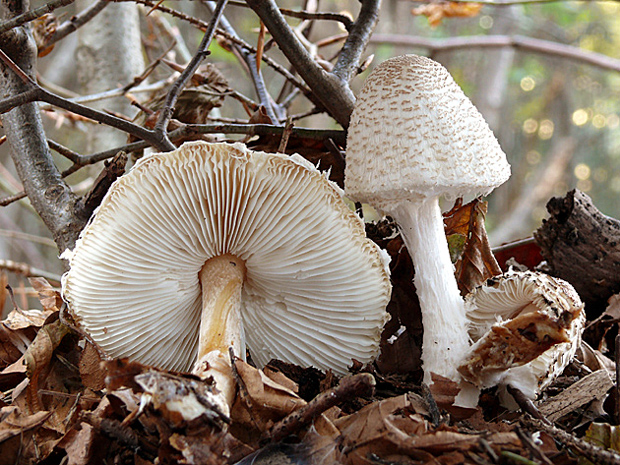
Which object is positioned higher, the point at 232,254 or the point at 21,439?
the point at 232,254

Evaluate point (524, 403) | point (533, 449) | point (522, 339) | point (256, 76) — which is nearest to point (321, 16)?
point (256, 76)

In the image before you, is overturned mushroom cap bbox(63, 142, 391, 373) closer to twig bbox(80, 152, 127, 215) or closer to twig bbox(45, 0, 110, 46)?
twig bbox(80, 152, 127, 215)

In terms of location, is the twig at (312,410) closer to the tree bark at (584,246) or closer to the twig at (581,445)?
the twig at (581,445)

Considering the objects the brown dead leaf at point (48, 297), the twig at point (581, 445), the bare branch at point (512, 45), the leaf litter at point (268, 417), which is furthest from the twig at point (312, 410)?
the bare branch at point (512, 45)

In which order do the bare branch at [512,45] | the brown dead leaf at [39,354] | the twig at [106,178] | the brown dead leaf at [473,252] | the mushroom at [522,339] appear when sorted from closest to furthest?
1. the mushroom at [522,339]
2. the brown dead leaf at [39,354]
3. the twig at [106,178]
4. the brown dead leaf at [473,252]
5. the bare branch at [512,45]

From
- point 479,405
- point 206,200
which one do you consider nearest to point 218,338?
point 206,200

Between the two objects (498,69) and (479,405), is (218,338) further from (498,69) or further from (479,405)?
(498,69)

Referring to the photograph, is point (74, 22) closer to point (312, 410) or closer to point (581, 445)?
A: point (312, 410)
